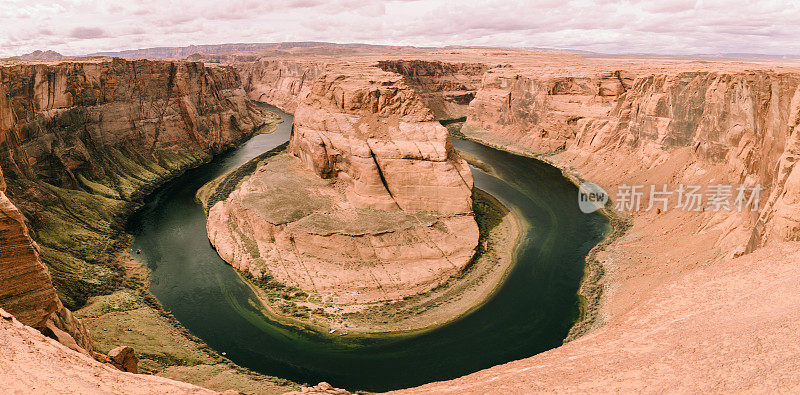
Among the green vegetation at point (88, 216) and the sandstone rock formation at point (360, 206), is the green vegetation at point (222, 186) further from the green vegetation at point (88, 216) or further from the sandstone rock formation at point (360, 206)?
the green vegetation at point (88, 216)

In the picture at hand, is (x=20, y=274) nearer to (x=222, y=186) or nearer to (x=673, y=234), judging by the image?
(x=222, y=186)

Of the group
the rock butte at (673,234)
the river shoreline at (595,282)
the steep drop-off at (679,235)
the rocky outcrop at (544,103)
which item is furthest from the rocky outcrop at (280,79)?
the river shoreline at (595,282)

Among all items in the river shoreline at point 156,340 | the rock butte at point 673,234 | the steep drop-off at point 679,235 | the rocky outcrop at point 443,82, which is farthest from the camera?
the rocky outcrop at point 443,82

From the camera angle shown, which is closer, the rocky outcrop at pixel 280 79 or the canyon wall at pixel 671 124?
the canyon wall at pixel 671 124

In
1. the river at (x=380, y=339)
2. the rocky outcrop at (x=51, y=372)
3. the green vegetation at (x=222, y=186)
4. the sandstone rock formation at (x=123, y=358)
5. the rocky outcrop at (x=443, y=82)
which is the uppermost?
the rocky outcrop at (x=443, y=82)

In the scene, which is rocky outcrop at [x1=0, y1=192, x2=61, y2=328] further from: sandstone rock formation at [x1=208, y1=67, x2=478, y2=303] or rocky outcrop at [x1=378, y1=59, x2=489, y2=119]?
rocky outcrop at [x1=378, y1=59, x2=489, y2=119]

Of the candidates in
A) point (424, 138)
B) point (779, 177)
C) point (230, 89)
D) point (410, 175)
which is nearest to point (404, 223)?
point (410, 175)

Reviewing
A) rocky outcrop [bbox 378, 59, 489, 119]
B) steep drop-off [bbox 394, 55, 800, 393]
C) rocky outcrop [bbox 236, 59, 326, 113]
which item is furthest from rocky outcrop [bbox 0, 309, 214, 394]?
rocky outcrop [bbox 236, 59, 326, 113]
